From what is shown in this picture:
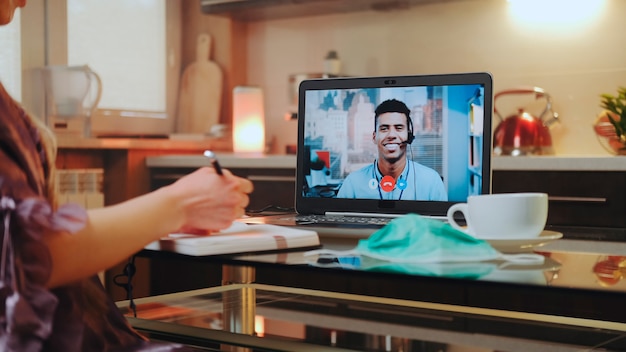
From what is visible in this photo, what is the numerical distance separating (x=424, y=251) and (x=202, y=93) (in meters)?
3.03

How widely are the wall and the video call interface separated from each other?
62.3 inches

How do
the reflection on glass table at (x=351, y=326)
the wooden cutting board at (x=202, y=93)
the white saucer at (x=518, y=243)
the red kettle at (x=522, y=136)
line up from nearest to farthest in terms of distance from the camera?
1. the white saucer at (x=518, y=243)
2. the reflection on glass table at (x=351, y=326)
3. the red kettle at (x=522, y=136)
4. the wooden cutting board at (x=202, y=93)

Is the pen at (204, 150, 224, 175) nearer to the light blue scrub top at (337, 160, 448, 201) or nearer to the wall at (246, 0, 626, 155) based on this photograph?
the light blue scrub top at (337, 160, 448, 201)

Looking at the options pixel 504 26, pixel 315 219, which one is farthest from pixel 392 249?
pixel 504 26

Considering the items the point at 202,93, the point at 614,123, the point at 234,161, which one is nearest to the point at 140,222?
the point at 614,123

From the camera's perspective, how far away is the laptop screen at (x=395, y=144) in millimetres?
1651

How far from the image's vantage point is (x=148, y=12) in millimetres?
3926

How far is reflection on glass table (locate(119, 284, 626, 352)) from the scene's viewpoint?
52.5 inches

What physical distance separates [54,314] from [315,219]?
740mm

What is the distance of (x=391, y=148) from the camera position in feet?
5.53

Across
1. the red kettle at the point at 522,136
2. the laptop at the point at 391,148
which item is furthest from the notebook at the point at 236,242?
the red kettle at the point at 522,136

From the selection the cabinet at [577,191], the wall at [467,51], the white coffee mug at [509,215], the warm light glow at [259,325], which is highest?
the wall at [467,51]

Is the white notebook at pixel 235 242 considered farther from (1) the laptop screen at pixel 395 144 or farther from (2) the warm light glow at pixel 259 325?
(1) the laptop screen at pixel 395 144

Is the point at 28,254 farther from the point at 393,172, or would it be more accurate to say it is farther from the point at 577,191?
the point at 577,191
